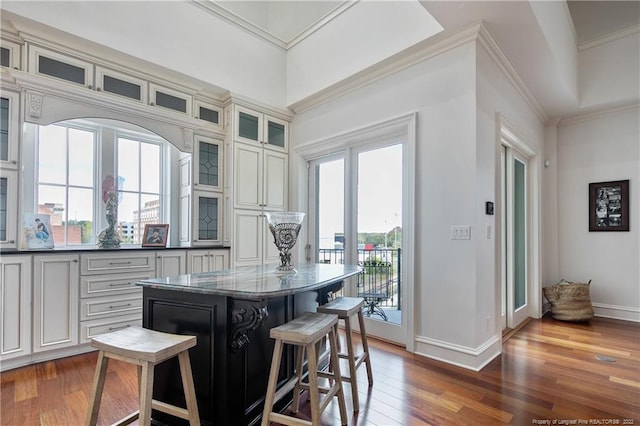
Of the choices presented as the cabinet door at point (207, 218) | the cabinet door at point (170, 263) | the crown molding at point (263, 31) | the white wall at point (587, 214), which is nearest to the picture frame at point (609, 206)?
the white wall at point (587, 214)

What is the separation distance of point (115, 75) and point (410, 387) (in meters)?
3.86

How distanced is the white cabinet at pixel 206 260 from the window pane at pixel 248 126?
149 cm

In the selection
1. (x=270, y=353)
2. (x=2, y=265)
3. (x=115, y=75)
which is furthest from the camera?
(x=115, y=75)

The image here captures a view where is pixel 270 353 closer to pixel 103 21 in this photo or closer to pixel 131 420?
pixel 131 420

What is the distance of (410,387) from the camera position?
88.3 inches

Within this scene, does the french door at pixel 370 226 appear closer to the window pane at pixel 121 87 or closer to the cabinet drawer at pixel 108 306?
the cabinet drawer at pixel 108 306

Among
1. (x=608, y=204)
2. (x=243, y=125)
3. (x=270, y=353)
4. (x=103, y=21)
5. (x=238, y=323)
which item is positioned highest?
(x=103, y=21)

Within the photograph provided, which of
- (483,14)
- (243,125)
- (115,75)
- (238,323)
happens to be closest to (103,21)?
(115,75)

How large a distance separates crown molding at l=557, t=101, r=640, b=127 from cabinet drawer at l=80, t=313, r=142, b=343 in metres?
6.08

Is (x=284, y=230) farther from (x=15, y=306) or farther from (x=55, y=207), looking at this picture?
(x=55, y=207)

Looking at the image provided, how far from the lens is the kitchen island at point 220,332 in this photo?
158 centimetres

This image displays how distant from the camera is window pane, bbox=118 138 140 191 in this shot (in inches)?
148

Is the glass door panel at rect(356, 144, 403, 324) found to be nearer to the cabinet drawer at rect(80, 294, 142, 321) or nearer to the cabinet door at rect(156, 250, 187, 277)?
the cabinet door at rect(156, 250, 187, 277)

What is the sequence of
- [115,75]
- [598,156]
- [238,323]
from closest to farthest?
[238,323] → [115,75] → [598,156]
